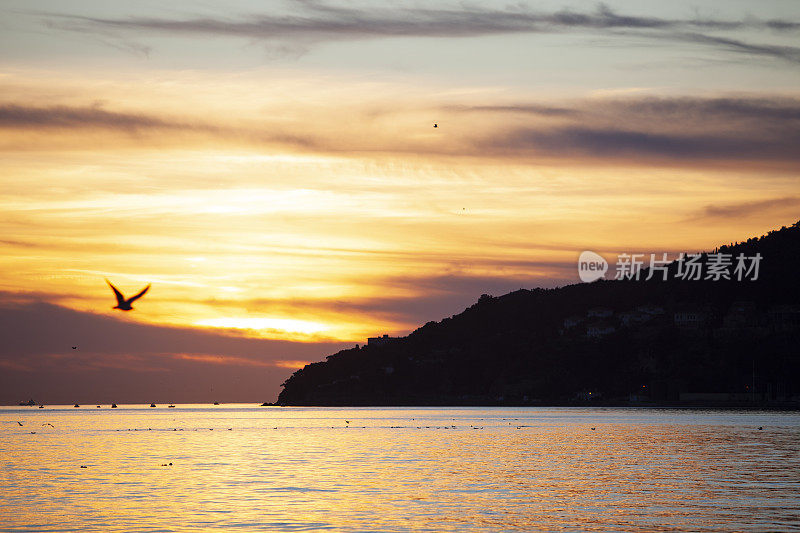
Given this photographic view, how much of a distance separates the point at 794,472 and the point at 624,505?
21.5 m

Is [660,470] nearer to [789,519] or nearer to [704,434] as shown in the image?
[789,519]

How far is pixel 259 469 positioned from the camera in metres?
78.6

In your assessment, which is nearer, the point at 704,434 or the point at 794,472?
the point at 794,472

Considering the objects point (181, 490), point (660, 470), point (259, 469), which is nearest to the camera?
point (181, 490)

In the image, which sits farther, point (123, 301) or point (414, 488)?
point (414, 488)

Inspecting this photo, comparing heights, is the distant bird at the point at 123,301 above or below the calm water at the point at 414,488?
above

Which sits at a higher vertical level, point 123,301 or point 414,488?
point 123,301

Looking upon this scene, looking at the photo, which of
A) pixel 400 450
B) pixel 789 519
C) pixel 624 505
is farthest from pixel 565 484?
pixel 400 450

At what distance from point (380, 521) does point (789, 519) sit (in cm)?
1896

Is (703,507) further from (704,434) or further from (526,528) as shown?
(704,434)

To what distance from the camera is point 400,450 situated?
105 m

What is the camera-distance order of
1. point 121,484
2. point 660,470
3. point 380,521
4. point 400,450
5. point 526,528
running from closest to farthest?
point 526,528
point 380,521
point 121,484
point 660,470
point 400,450

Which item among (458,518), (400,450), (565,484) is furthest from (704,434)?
(458,518)

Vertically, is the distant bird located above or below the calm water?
above
